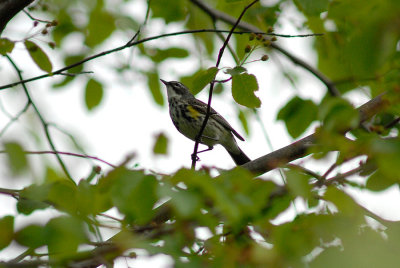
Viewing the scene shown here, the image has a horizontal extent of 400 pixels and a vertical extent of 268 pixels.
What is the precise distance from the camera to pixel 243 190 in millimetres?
2691

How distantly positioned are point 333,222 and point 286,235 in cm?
22

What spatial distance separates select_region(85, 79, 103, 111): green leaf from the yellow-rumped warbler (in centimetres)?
162

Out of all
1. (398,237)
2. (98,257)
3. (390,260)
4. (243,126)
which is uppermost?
(243,126)

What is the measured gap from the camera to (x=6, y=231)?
2.49m

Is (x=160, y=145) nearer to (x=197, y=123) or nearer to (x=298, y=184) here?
(x=298, y=184)

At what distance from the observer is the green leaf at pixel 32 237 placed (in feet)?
8.06

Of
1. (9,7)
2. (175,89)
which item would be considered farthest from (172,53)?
(9,7)

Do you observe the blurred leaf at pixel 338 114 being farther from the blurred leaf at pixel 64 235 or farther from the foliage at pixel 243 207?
the blurred leaf at pixel 64 235

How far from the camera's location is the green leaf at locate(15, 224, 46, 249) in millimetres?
2457

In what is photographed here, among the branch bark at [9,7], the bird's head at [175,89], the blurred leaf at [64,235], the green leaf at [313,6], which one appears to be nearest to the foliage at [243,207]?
the blurred leaf at [64,235]

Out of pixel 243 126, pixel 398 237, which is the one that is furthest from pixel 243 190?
pixel 243 126

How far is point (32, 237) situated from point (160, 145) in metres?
0.97

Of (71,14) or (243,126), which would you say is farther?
(71,14)

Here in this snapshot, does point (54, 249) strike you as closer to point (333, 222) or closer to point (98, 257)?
point (98, 257)
